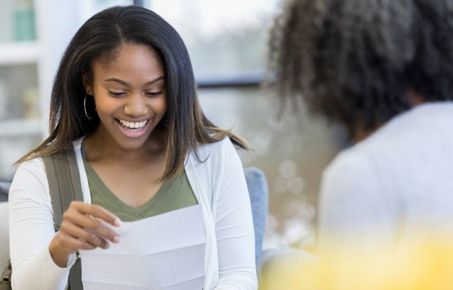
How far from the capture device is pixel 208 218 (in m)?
1.48

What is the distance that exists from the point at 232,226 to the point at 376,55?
0.50 meters

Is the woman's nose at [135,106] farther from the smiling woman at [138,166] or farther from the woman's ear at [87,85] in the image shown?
the woman's ear at [87,85]

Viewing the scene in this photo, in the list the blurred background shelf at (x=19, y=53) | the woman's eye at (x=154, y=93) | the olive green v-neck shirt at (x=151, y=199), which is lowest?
the olive green v-neck shirt at (x=151, y=199)

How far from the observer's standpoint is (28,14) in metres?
3.95

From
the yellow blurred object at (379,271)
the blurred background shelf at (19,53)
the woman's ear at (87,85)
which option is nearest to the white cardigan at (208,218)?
the woman's ear at (87,85)

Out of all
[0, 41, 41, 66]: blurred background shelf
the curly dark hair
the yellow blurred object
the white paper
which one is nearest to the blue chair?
the white paper

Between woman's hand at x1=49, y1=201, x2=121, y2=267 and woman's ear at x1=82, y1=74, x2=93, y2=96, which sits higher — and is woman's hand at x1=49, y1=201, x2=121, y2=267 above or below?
below

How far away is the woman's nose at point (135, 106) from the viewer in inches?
55.2

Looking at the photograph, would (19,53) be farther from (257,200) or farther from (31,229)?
(31,229)

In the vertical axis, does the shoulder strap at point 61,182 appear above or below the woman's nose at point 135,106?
below

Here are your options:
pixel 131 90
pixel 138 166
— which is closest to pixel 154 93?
pixel 131 90

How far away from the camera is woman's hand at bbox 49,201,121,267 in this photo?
1.21m

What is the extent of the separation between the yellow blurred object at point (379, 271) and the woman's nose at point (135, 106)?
2.53 feet

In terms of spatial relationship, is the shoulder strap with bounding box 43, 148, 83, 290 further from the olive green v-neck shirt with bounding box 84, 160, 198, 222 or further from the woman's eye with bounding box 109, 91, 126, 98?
the woman's eye with bounding box 109, 91, 126, 98
